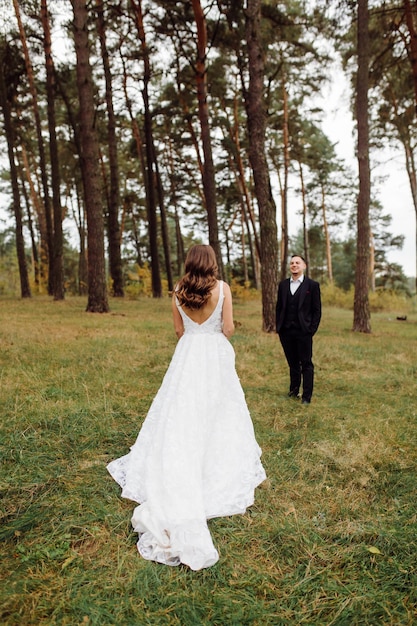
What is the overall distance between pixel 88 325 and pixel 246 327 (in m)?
4.73

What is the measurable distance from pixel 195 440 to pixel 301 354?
322 cm

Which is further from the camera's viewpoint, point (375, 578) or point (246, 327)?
point (246, 327)

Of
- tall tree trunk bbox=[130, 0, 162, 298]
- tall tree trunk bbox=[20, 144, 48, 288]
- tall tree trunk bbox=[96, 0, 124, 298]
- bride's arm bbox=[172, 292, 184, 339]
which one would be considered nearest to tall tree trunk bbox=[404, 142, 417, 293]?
tall tree trunk bbox=[130, 0, 162, 298]

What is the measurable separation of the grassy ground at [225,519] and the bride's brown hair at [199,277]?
6.40 feet

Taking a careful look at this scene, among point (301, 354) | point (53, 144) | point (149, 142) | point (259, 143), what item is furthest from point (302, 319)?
point (149, 142)

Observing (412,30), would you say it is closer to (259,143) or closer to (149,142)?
(259,143)

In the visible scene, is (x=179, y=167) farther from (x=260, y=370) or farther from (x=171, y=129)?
(x=260, y=370)

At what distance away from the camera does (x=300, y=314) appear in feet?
20.7

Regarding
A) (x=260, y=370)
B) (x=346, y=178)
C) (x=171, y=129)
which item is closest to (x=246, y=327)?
(x=260, y=370)

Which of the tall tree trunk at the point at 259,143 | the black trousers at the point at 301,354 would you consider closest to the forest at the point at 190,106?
the tall tree trunk at the point at 259,143

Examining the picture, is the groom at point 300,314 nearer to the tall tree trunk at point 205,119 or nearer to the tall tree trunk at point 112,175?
the tall tree trunk at point 205,119

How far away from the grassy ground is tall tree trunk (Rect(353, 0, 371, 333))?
646 cm

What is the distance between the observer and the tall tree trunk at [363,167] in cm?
1248

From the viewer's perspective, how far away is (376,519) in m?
3.51
